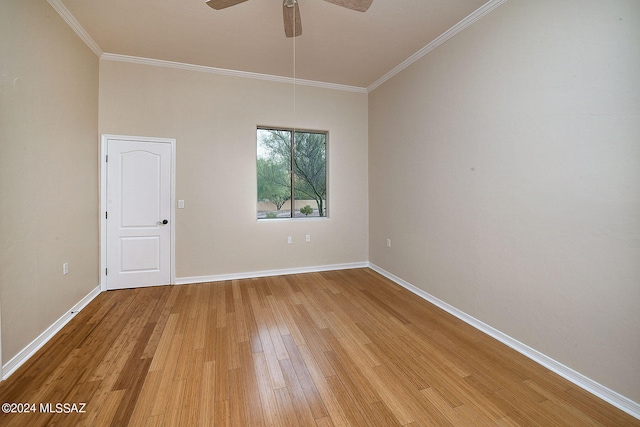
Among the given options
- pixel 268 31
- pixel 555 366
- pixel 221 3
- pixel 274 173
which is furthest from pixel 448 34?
pixel 555 366

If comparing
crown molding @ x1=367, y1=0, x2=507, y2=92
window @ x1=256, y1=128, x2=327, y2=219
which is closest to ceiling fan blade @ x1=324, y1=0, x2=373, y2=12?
crown molding @ x1=367, y1=0, x2=507, y2=92

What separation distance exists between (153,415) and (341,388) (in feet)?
3.73

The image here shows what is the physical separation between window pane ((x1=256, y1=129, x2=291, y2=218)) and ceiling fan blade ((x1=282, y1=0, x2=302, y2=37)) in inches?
77.3

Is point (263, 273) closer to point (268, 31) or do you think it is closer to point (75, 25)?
point (268, 31)

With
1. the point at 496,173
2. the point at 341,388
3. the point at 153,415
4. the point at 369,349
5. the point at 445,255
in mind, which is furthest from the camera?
the point at 445,255

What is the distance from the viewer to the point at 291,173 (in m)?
4.50

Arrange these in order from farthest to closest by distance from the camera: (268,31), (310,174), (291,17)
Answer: (310,174), (268,31), (291,17)

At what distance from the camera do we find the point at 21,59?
2.14m

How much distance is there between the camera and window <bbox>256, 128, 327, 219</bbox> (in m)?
4.35

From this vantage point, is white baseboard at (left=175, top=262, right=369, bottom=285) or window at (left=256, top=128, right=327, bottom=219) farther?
window at (left=256, top=128, right=327, bottom=219)

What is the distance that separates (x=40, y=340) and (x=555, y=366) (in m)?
4.13

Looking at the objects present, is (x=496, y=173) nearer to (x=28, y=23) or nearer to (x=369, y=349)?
(x=369, y=349)

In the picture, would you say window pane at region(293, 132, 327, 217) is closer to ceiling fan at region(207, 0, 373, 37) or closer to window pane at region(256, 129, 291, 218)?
window pane at region(256, 129, 291, 218)

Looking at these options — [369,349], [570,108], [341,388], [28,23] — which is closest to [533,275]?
[570,108]
